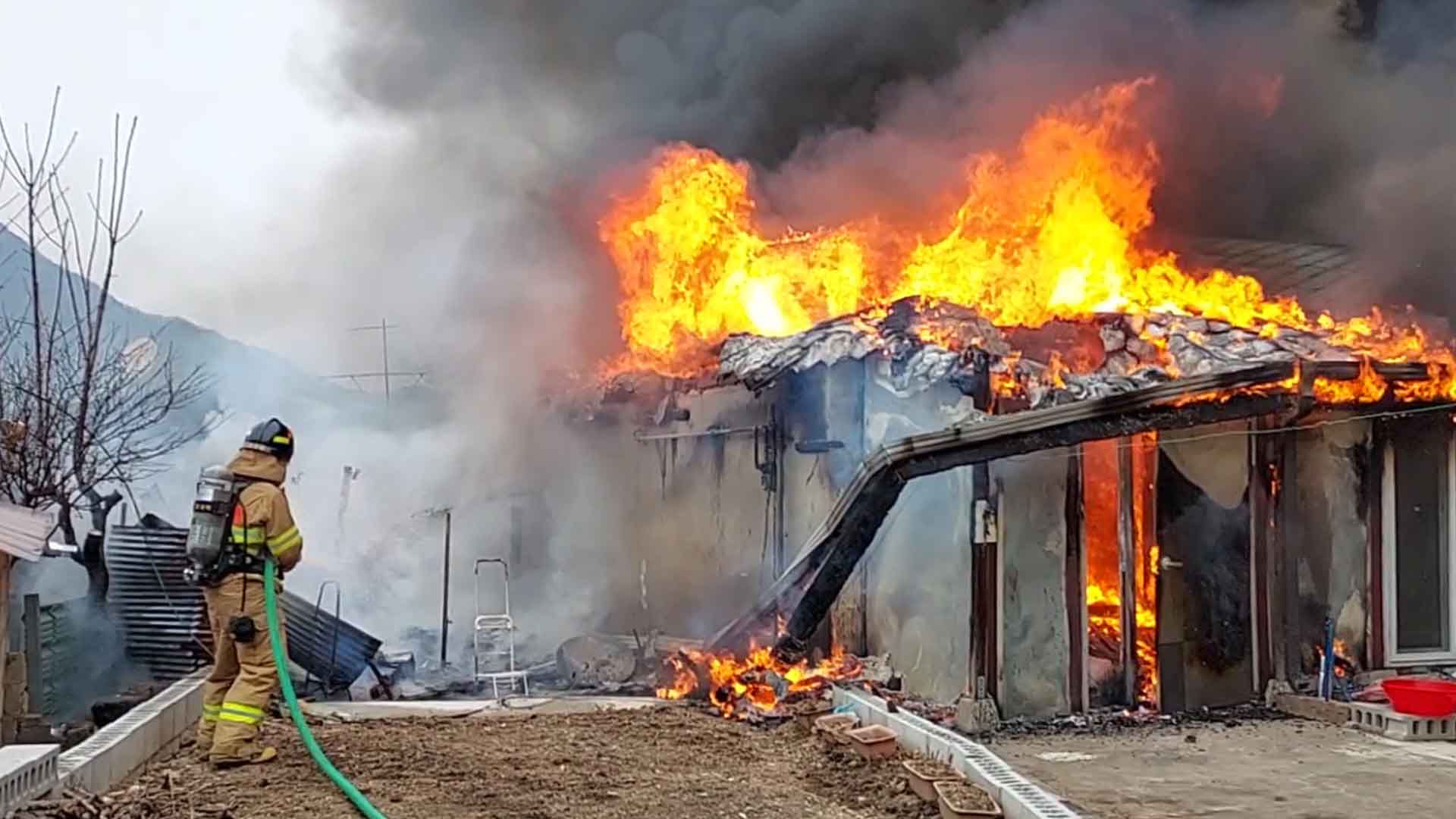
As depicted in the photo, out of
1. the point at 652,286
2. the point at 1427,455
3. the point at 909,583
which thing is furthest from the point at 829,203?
the point at 1427,455

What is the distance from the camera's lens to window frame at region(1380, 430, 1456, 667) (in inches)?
406

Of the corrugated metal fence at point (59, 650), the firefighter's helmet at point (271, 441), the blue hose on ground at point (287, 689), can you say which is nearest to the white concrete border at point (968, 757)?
the blue hose on ground at point (287, 689)

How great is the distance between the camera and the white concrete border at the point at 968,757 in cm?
529

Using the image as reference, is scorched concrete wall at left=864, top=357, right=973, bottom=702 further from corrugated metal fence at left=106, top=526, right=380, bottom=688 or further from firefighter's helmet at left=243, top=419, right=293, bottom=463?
firefighter's helmet at left=243, top=419, right=293, bottom=463

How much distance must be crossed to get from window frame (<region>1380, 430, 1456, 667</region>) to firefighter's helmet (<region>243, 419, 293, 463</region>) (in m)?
8.68

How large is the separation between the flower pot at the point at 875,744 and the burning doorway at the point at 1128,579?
3.30m

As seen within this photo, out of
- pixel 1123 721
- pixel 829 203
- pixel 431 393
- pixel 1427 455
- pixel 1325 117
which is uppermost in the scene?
pixel 1325 117

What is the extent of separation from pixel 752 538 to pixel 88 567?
5621mm

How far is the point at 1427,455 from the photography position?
10.5 metres

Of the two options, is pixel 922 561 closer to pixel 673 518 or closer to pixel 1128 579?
pixel 1128 579

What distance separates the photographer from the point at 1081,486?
966cm

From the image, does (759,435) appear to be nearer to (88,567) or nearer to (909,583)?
(909,583)

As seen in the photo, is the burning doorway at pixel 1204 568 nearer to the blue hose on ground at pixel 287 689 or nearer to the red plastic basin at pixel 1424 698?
the red plastic basin at pixel 1424 698

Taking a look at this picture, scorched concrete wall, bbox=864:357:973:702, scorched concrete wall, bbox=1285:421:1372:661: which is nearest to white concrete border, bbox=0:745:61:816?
scorched concrete wall, bbox=864:357:973:702
